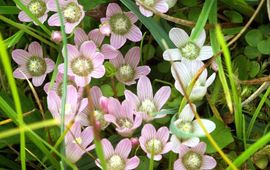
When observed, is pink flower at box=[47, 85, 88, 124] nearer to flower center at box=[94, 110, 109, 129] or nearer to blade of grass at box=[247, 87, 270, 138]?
flower center at box=[94, 110, 109, 129]

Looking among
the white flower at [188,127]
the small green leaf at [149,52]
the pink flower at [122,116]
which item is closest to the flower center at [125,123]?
the pink flower at [122,116]

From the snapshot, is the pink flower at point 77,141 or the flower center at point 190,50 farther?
the flower center at point 190,50

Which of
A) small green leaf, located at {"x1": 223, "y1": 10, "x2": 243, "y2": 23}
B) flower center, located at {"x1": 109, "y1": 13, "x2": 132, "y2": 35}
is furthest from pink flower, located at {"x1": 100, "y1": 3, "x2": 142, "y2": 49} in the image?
small green leaf, located at {"x1": 223, "y1": 10, "x2": 243, "y2": 23}

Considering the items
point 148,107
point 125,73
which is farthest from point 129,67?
point 148,107

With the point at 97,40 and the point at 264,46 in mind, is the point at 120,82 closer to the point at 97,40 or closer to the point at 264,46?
the point at 97,40

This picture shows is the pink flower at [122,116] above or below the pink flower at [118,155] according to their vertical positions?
above

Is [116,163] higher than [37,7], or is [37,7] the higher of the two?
[37,7]

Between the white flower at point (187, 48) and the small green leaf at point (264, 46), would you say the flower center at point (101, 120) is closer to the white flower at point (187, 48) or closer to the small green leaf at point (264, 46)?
the white flower at point (187, 48)
